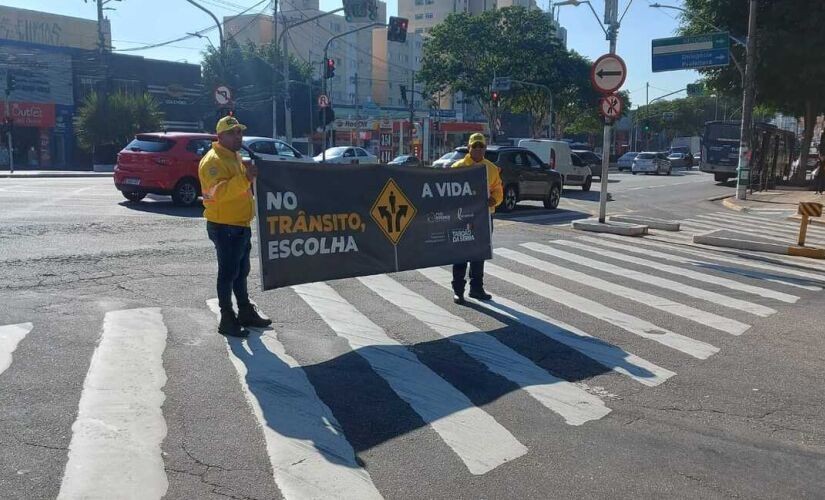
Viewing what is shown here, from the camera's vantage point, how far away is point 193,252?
10.6m

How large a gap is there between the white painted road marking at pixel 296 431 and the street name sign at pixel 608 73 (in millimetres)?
10645

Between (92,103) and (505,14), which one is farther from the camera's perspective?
(505,14)

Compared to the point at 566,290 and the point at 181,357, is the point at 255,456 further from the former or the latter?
the point at 566,290

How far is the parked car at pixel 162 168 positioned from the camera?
53.6 feet

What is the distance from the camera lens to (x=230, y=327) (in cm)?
643

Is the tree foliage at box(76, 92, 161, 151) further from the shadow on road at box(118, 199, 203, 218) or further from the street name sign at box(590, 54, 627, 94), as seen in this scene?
the street name sign at box(590, 54, 627, 94)

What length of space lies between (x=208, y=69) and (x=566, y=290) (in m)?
56.9

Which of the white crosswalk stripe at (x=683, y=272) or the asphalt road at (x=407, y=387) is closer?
the asphalt road at (x=407, y=387)

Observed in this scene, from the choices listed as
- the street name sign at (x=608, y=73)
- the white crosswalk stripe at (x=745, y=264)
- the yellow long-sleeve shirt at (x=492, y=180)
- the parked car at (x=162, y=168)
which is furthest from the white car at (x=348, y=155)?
the yellow long-sleeve shirt at (x=492, y=180)

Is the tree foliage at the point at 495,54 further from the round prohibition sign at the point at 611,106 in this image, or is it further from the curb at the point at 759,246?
the curb at the point at 759,246

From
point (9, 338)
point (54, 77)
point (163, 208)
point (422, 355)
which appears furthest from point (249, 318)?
point (54, 77)

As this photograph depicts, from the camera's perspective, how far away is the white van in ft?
92.4

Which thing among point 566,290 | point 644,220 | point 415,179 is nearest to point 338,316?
point 415,179

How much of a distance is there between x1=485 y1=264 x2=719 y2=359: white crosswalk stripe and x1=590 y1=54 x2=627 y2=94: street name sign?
6.18m
